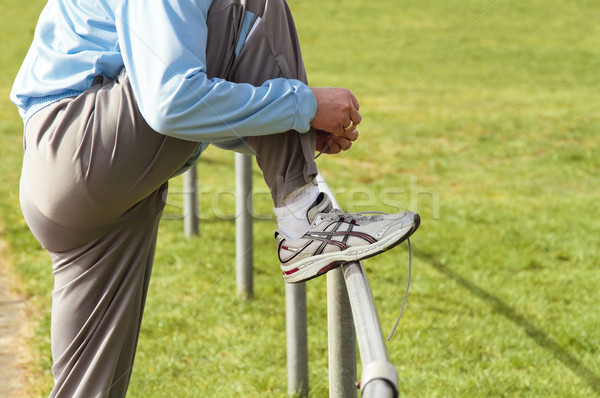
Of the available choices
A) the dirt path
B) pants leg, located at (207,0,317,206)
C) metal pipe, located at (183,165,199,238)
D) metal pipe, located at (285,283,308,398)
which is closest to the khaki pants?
pants leg, located at (207,0,317,206)

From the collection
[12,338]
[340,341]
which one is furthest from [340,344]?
[12,338]

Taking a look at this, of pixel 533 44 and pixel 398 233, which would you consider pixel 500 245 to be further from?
pixel 533 44

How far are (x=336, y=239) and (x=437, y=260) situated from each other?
2.53 metres

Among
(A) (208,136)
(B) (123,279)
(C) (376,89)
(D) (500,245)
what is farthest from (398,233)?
(C) (376,89)

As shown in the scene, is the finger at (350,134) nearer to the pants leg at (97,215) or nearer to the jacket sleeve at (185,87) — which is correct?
the jacket sleeve at (185,87)

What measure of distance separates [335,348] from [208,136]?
661 millimetres

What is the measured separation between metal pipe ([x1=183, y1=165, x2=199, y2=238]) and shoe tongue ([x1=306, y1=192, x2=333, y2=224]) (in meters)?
2.39

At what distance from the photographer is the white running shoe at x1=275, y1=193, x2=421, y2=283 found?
4.60 ft

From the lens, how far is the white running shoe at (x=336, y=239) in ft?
4.60

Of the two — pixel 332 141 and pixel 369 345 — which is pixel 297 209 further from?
pixel 369 345

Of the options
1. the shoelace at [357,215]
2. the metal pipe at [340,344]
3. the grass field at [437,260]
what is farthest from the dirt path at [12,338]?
the shoelace at [357,215]

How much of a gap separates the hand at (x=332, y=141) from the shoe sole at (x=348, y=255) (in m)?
0.24

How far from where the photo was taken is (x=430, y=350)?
2828 mm

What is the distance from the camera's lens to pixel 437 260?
3844 mm
